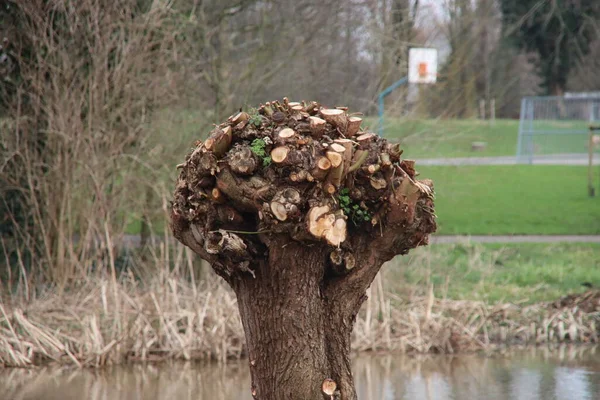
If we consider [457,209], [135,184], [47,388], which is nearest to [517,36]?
[457,209]

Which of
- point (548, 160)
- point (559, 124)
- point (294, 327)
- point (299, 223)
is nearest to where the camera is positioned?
point (299, 223)

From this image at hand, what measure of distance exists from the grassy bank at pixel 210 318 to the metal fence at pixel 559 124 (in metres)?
21.6

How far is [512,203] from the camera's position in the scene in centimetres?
1891

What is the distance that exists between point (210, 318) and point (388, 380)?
1.79m

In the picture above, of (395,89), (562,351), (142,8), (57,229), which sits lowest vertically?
(562,351)

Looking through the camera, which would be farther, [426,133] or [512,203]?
[512,203]

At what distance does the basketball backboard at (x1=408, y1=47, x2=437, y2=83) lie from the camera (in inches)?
419

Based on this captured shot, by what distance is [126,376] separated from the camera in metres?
7.77

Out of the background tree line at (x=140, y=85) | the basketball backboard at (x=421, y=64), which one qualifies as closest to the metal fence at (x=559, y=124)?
the background tree line at (x=140, y=85)

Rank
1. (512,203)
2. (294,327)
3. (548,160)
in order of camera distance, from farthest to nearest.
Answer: (548,160), (512,203), (294,327)

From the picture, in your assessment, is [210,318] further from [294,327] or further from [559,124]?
[559,124]

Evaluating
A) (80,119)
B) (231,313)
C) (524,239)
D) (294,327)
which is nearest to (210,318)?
(231,313)

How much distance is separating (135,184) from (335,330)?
5661mm

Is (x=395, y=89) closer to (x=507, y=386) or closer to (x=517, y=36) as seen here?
(x=507, y=386)
